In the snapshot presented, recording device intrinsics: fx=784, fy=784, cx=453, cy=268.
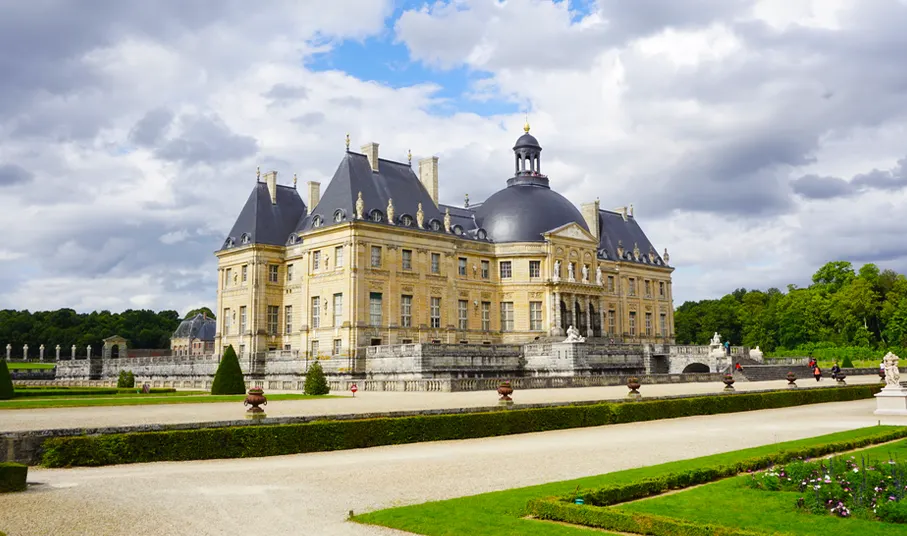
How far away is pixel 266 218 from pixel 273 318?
7.19 m

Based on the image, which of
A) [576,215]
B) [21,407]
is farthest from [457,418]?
[576,215]

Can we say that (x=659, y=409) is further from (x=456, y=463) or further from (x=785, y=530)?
(x=785, y=530)

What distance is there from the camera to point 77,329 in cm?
9381

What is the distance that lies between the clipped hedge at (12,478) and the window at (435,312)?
4057cm

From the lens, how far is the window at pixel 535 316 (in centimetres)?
5575

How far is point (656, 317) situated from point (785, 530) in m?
64.5

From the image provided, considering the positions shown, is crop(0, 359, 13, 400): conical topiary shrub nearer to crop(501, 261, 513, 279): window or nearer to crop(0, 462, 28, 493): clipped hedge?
crop(0, 462, 28, 493): clipped hedge


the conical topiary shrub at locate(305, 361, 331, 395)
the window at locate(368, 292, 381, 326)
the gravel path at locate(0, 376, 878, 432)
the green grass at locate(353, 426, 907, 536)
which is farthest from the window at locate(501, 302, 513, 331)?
the green grass at locate(353, 426, 907, 536)

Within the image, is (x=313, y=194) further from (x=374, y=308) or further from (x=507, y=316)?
(x=507, y=316)

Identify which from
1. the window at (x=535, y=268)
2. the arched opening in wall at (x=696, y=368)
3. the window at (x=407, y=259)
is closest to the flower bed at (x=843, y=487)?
the window at (x=407, y=259)

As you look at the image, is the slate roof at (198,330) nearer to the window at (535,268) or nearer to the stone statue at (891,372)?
the window at (535,268)

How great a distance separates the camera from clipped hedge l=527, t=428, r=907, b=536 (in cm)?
783

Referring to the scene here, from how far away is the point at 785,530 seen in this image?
311 inches

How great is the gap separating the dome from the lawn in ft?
151
